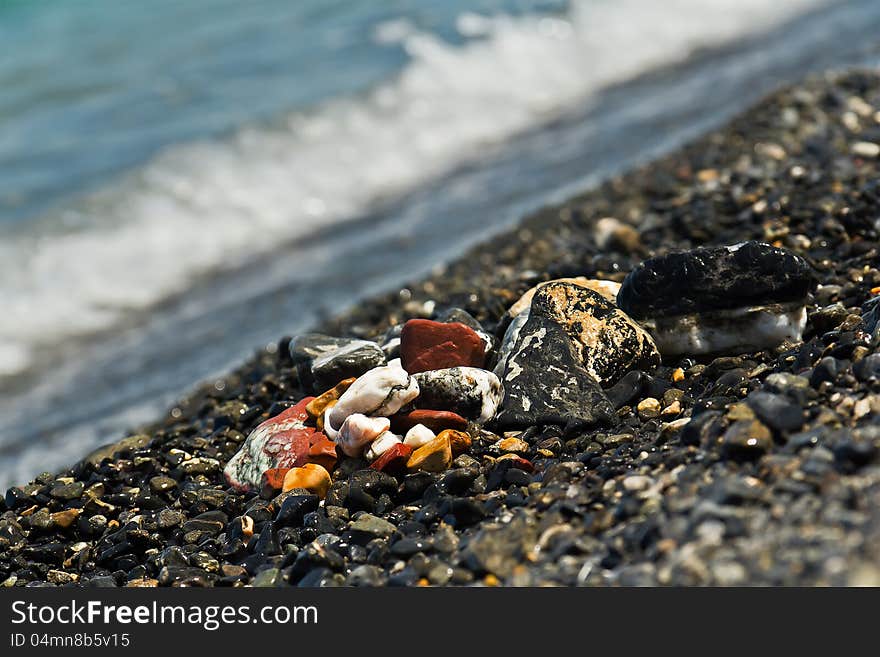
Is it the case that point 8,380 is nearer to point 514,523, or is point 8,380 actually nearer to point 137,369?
point 137,369

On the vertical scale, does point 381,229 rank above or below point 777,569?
above

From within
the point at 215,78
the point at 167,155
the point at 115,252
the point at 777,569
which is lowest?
the point at 777,569

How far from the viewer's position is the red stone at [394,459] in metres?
3.39

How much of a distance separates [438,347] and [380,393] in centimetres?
40

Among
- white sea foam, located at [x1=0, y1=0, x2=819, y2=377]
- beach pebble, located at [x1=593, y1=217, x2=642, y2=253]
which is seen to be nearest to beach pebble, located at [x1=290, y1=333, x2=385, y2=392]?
beach pebble, located at [x1=593, y1=217, x2=642, y2=253]

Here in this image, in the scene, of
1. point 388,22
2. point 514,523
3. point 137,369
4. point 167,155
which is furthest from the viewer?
point 388,22

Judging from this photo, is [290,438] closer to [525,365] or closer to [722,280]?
[525,365]

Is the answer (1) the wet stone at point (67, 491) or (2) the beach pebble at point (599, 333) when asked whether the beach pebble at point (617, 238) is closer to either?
(2) the beach pebble at point (599, 333)

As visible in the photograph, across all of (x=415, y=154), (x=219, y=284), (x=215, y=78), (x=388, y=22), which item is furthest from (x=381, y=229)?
(x=388, y=22)

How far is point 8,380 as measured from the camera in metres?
7.12

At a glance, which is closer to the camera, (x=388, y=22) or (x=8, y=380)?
(x=8, y=380)

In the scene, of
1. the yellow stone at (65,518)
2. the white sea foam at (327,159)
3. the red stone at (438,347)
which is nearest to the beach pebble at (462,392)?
the red stone at (438,347)

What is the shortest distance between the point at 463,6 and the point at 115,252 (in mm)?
8198

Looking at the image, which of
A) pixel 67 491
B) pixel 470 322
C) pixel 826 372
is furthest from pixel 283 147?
pixel 826 372
